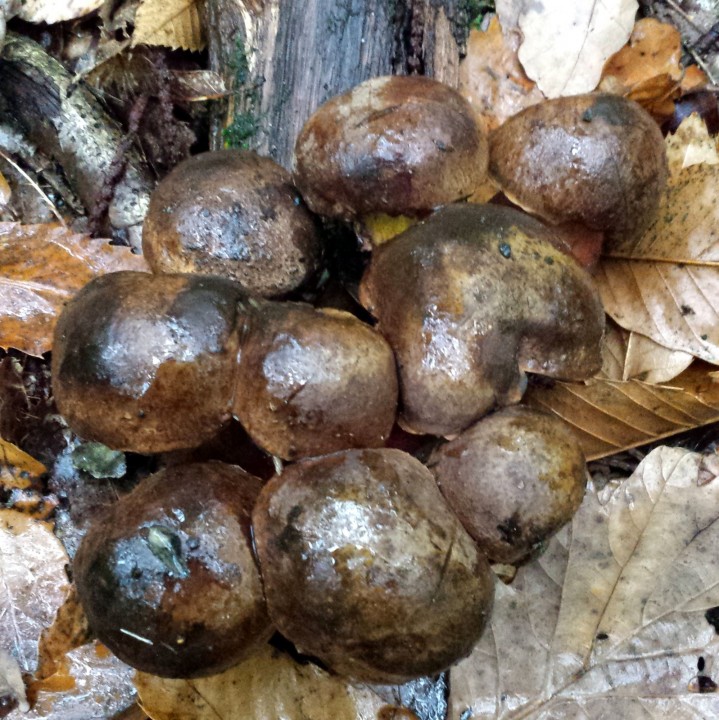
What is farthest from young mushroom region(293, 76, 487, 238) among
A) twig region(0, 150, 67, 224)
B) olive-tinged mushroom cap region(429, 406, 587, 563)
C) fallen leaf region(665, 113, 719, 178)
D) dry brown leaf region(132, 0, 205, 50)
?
twig region(0, 150, 67, 224)

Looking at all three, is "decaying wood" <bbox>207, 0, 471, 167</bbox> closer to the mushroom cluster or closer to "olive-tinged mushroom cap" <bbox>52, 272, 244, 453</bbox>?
the mushroom cluster

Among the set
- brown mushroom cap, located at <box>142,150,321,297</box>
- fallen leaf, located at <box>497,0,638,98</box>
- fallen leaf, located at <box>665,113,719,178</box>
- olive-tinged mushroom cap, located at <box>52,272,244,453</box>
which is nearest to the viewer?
olive-tinged mushroom cap, located at <box>52,272,244,453</box>

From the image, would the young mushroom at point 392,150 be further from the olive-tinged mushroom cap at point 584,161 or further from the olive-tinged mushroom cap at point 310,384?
the olive-tinged mushroom cap at point 310,384

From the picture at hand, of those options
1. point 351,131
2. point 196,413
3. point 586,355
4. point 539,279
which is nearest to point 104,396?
point 196,413

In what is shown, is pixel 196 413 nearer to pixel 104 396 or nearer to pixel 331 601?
pixel 104 396

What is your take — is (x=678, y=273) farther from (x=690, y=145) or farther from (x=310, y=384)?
(x=310, y=384)

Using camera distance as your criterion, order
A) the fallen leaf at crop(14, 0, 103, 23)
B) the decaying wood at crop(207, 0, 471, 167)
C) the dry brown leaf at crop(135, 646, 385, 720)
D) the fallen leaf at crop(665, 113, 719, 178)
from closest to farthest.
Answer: the dry brown leaf at crop(135, 646, 385, 720), the decaying wood at crop(207, 0, 471, 167), the fallen leaf at crop(665, 113, 719, 178), the fallen leaf at crop(14, 0, 103, 23)

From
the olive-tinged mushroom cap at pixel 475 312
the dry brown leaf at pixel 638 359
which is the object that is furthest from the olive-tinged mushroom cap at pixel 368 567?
the dry brown leaf at pixel 638 359

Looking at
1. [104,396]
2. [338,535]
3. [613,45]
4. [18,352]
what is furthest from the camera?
[613,45]
